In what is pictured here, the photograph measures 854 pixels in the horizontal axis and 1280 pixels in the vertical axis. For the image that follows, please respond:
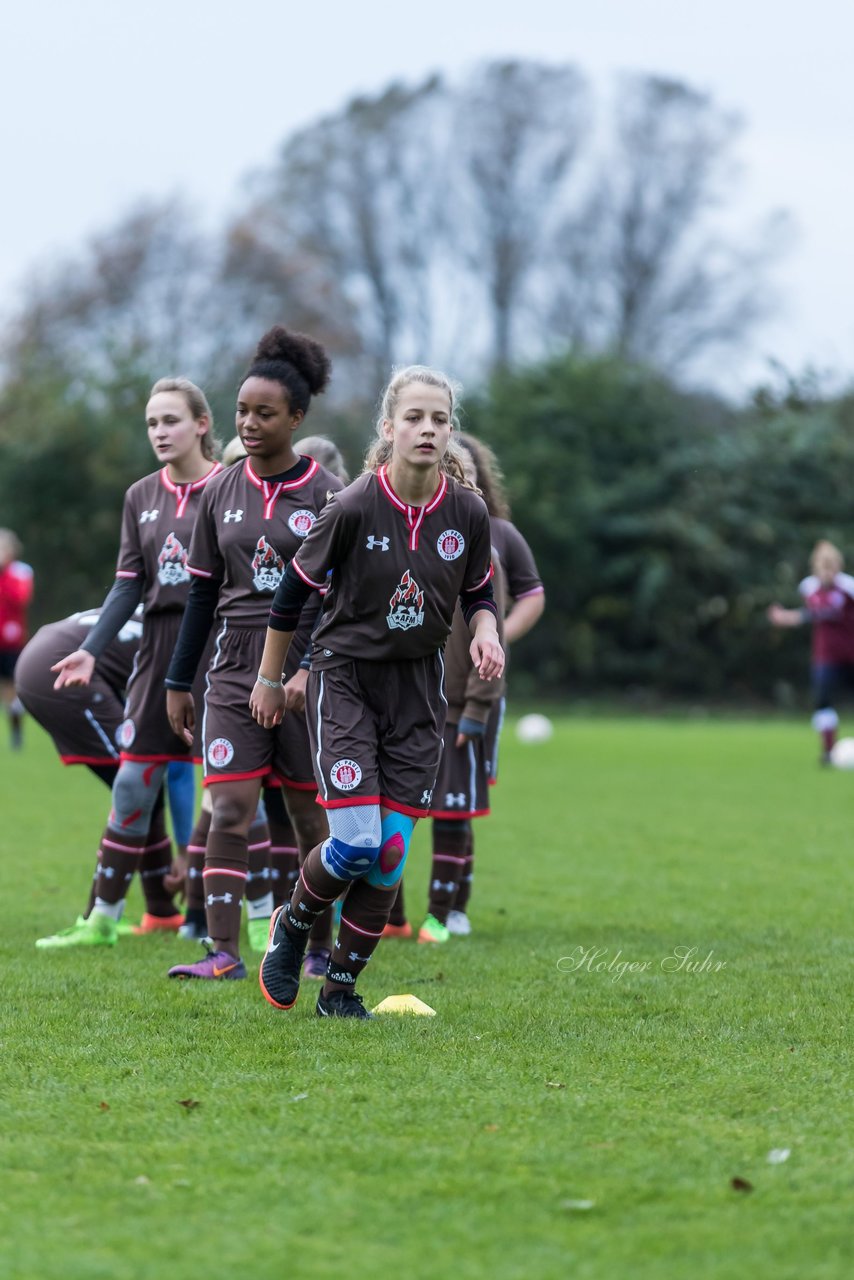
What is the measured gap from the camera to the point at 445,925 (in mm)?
7047

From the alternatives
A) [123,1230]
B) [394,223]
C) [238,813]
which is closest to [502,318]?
[394,223]

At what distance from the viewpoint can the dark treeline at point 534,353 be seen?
28719mm

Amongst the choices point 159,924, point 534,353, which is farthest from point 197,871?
point 534,353

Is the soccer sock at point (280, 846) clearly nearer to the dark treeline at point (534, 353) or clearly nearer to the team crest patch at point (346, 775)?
the team crest patch at point (346, 775)

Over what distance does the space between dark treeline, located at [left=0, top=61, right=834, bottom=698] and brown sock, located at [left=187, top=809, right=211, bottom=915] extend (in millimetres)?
21426

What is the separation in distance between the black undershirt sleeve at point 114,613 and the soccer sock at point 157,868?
1064mm

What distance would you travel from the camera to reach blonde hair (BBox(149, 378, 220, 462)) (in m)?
6.32

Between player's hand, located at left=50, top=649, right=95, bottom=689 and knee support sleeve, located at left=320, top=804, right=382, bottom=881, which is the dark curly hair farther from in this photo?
knee support sleeve, located at left=320, top=804, right=382, bottom=881

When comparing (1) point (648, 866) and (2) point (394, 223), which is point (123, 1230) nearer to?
(1) point (648, 866)

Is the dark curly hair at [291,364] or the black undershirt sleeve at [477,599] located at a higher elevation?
the dark curly hair at [291,364]

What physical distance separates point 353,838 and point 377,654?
0.56 meters

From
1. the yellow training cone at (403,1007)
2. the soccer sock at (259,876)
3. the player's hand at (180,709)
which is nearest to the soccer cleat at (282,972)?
the yellow training cone at (403,1007)

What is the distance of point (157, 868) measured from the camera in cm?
704

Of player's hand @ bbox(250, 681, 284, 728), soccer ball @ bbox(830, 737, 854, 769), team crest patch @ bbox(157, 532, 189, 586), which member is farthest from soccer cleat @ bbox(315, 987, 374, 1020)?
soccer ball @ bbox(830, 737, 854, 769)
